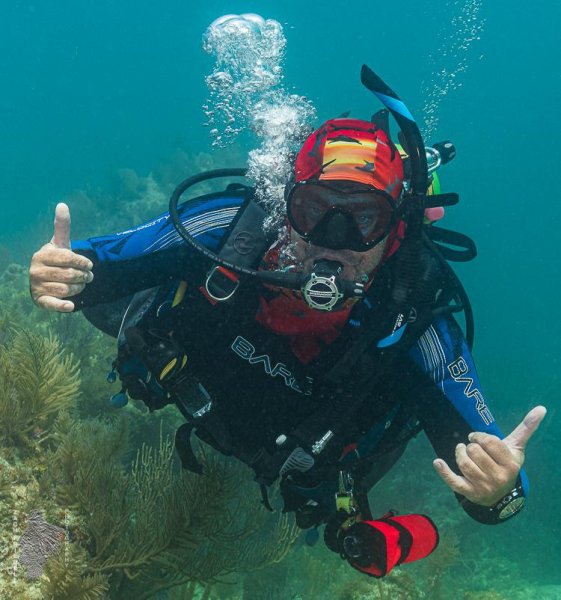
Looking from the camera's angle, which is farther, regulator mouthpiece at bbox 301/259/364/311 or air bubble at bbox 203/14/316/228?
air bubble at bbox 203/14/316/228

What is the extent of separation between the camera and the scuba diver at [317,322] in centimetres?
248

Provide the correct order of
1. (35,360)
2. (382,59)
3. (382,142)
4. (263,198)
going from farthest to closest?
(382,59) → (35,360) → (263,198) → (382,142)

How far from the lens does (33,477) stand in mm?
3342

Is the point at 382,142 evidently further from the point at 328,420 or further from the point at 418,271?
the point at 328,420

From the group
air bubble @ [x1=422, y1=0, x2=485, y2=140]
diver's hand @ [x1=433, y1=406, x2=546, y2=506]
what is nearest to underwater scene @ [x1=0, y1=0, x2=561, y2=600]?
diver's hand @ [x1=433, y1=406, x2=546, y2=506]

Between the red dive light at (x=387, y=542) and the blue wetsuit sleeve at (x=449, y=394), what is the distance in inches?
10.4

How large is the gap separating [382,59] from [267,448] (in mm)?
105603

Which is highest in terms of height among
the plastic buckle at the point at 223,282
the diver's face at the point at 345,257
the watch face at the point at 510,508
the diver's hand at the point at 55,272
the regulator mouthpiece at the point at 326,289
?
the diver's face at the point at 345,257

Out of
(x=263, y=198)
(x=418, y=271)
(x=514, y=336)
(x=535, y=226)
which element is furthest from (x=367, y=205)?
(x=535, y=226)

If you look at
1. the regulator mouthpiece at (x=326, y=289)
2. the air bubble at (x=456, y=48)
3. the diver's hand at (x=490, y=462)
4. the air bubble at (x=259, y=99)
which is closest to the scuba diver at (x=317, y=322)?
the regulator mouthpiece at (x=326, y=289)

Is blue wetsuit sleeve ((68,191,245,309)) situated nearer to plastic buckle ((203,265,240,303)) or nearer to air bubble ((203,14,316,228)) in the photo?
plastic buckle ((203,265,240,303))

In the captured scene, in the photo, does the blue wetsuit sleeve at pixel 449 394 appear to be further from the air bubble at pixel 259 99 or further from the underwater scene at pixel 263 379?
the air bubble at pixel 259 99

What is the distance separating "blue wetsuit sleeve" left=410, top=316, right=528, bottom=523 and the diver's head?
0.57 m

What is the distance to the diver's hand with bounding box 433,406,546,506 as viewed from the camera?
195cm
